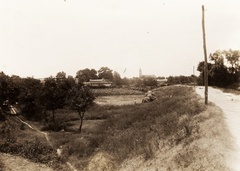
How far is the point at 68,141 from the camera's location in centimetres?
2445

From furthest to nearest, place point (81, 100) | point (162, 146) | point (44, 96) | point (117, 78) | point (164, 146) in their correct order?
point (117, 78) < point (44, 96) < point (81, 100) < point (162, 146) < point (164, 146)

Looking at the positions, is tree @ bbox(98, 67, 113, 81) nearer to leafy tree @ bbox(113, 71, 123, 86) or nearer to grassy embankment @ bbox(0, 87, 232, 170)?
leafy tree @ bbox(113, 71, 123, 86)

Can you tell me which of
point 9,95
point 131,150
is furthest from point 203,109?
point 9,95

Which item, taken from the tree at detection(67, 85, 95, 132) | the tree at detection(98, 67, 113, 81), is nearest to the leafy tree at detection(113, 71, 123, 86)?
the tree at detection(98, 67, 113, 81)

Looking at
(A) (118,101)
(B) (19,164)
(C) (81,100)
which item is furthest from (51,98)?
(A) (118,101)

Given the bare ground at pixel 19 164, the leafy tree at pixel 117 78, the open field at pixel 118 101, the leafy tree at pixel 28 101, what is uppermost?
the leafy tree at pixel 117 78

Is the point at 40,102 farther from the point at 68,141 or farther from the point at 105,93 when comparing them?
the point at 105,93

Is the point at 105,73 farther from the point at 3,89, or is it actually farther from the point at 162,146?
the point at 162,146

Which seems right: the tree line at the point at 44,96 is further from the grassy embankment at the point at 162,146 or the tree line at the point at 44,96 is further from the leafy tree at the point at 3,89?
the grassy embankment at the point at 162,146

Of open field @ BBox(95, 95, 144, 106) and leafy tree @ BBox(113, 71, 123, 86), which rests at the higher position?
leafy tree @ BBox(113, 71, 123, 86)

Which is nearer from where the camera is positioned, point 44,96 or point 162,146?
point 162,146

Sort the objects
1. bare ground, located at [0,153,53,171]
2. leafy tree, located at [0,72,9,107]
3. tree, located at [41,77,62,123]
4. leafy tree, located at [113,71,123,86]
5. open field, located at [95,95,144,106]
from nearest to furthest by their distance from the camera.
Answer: bare ground, located at [0,153,53,171], tree, located at [41,77,62,123], leafy tree, located at [0,72,9,107], open field, located at [95,95,144,106], leafy tree, located at [113,71,123,86]

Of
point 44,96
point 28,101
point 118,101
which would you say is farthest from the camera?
point 118,101

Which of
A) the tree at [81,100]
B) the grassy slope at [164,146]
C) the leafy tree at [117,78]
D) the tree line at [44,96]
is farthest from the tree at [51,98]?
the leafy tree at [117,78]
